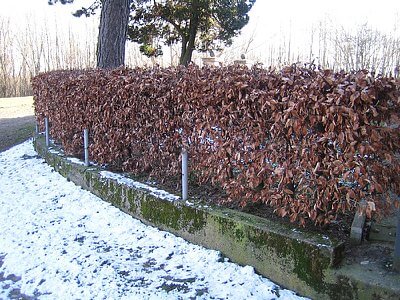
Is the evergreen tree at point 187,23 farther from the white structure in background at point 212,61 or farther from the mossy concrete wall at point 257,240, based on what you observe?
the mossy concrete wall at point 257,240

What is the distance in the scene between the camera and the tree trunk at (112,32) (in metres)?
8.75

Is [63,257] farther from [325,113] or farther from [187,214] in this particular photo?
[325,113]

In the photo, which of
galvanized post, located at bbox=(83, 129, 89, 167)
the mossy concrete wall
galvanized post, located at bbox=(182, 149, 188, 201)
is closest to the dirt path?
galvanized post, located at bbox=(83, 129, 89, 167)

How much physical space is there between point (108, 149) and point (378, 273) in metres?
4.19

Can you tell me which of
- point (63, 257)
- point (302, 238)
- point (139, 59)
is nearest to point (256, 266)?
point (302, 238)

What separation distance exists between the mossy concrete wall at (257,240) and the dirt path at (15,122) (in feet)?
25.3

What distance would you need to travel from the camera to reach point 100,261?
12.2ft

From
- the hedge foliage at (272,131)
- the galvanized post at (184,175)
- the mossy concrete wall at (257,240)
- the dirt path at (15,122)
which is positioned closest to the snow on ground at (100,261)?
the mossy concrete wall at (257,240)

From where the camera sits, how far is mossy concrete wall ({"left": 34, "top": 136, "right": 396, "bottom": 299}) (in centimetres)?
291

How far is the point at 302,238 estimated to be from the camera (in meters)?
3.08

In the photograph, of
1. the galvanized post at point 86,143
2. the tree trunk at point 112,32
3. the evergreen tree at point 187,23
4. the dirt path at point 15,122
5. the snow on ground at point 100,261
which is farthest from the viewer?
the evergreen tree at point 187,23

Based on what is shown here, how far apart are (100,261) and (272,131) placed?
2.05 meters

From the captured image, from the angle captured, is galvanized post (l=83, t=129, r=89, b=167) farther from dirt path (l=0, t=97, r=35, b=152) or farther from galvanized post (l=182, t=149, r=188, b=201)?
dirt path (l=0, t=97, r=35, b=152)

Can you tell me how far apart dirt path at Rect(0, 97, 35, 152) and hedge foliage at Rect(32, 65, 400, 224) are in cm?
727
